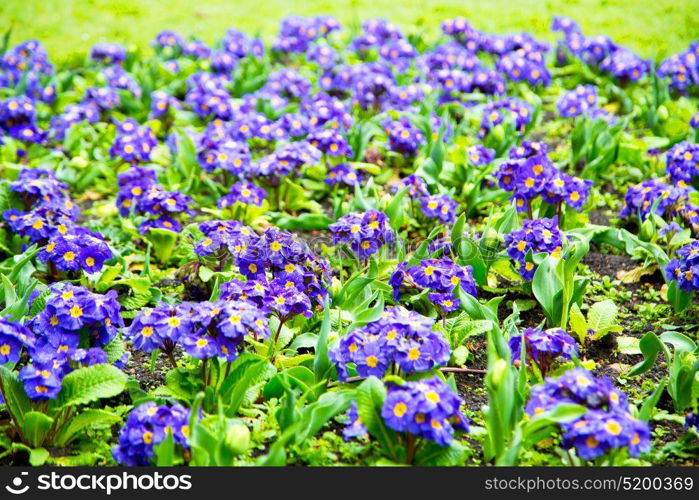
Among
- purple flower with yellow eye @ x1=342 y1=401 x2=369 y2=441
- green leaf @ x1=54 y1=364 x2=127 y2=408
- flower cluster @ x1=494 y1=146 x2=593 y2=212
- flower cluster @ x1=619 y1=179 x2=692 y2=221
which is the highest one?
flower cluster @ x1=494 y1=146 x2=593 y2=212

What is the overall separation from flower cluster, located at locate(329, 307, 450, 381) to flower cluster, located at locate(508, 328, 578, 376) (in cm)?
39

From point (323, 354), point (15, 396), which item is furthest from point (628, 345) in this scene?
point (15, 396)

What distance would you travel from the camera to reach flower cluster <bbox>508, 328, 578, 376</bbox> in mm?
3084

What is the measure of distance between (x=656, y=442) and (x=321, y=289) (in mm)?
1534

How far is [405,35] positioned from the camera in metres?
8.78

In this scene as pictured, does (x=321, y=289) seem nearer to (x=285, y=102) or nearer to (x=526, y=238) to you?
(x=526, y=238)

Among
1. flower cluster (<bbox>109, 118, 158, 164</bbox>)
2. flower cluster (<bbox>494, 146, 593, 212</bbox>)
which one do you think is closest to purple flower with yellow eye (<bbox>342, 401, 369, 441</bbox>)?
flower cluster (<bbox>494, 146, 593, 212</bbox>)

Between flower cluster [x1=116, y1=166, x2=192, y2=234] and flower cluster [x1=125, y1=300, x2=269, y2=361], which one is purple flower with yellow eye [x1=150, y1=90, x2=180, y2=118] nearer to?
flower cluster [x1=116, y1=166, x2=192, y2=234]

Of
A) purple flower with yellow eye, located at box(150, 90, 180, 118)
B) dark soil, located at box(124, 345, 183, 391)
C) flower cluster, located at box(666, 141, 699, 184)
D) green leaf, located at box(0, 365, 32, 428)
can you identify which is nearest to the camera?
green leaf, located at box(0, 365, 32, 428)

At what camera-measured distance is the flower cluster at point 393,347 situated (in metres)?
2.86

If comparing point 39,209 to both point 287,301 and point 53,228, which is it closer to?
point 53,228

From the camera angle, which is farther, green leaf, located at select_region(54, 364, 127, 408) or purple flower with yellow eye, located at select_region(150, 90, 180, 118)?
purple flower with yellow eye, located at select_region(150, 90, 180, 118)

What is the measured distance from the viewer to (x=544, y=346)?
3.07 meters

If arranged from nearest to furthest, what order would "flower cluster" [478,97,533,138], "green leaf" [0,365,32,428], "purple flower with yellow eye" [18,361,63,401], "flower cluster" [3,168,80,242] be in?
"purple flower with yellow eye" [18,361,63,401], "green leaf" [0,365,32,428], "flower cluster" [3,168,80,242], "flower cluster" [478,97,533,138]
